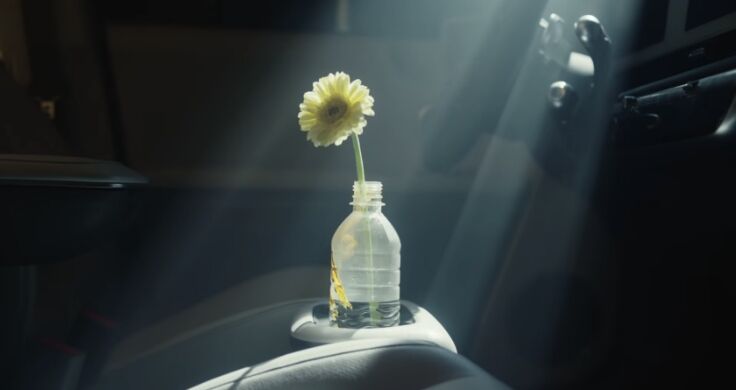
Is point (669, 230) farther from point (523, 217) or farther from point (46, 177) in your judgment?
point (46, 177)

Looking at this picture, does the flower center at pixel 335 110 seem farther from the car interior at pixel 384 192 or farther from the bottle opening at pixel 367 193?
the car interior at pixel 384 192

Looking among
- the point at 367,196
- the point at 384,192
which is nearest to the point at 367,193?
the point at 367,196

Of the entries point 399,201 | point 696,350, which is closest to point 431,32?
point 399,201

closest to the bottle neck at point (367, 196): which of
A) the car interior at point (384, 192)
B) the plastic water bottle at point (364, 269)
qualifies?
the plastic water bottle at point (364, 269)

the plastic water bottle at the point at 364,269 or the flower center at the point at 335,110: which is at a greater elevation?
the flower center at the point at 335,110

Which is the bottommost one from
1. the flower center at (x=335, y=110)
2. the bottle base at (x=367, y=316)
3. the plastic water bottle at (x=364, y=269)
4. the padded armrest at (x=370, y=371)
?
the padded armrest at (x=370, y=371)

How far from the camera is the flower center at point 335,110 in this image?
2.01ft

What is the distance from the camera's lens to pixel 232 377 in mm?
522

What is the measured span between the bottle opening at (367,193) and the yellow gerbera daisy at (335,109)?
0.07 meters

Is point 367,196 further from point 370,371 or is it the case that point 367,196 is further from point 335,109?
point 370,371

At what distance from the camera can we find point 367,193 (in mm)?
677

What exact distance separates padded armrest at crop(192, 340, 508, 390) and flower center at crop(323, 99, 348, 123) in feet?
0.69

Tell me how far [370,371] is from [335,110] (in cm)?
24

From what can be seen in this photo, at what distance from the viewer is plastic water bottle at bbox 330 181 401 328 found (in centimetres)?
68
